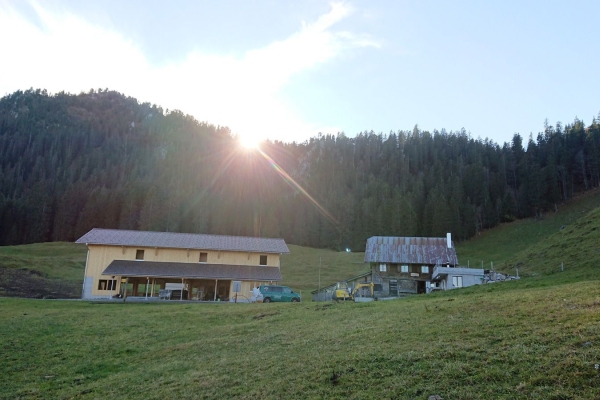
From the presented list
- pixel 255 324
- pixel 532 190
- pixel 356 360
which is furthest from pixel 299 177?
pixel 356 360

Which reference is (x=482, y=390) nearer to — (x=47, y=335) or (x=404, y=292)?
(x=47, y=335)

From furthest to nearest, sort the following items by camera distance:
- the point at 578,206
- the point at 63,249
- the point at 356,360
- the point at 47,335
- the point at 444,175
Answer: the point at 444,175 → the point at 578,206 → the point at 63,249 → the point at 47,335 → the point at 356,360

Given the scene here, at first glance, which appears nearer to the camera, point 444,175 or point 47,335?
point 47,335

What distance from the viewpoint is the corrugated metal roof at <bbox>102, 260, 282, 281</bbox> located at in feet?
A: 148

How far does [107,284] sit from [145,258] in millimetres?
4850

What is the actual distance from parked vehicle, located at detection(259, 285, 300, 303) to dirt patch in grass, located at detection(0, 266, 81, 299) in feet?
78.1

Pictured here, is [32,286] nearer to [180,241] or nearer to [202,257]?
[180,241]

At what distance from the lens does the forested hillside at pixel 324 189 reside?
103m

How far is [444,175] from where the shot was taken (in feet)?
414

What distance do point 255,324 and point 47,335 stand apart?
35.8 feet

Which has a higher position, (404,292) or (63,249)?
(63,249)

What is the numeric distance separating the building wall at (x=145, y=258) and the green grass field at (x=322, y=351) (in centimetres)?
1720

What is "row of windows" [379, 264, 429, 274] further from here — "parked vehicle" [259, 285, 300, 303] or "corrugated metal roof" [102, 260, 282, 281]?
"parked vehicle" [259, 285, 300, 303]

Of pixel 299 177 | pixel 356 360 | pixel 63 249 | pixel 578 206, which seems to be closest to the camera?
pixel 356 360
